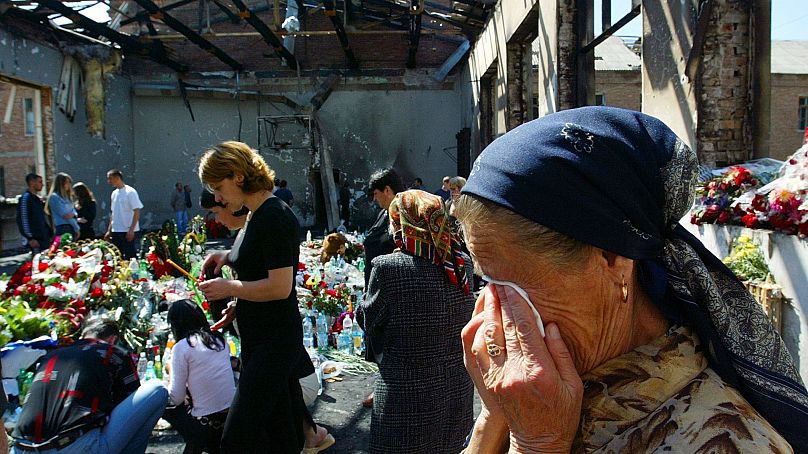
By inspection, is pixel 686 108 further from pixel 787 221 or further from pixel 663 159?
pixel 663 159

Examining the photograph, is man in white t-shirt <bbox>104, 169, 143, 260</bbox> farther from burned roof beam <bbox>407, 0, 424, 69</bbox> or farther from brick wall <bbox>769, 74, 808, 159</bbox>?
brick wall <bbox>769, 74, 808, 159</bbox>

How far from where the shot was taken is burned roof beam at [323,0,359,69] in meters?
14.1

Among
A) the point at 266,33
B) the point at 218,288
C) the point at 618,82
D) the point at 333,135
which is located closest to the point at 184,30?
the point at 266,33

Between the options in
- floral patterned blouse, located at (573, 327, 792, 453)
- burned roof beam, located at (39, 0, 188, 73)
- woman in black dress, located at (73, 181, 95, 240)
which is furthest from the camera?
burned roof beam, located at (39, 0, 188, 73)

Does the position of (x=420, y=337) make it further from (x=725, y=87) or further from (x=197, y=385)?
(x=725, y=87)

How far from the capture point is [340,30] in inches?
635

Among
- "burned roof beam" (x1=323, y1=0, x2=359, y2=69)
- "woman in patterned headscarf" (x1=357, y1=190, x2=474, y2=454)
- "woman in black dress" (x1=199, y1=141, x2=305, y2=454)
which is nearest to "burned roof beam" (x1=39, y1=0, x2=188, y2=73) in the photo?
"burned roof beam" (x1=323, y1=0, x2=359, y2=69)

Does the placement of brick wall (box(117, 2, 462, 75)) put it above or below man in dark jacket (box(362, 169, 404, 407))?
above

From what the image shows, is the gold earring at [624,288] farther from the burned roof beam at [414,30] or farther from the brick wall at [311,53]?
the brick wall at [311,53]

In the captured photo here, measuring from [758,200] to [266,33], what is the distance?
47.2ft

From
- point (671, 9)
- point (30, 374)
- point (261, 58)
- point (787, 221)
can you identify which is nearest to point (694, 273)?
point (787, 221)

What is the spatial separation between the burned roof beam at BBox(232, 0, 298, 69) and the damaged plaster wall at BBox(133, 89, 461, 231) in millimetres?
1397

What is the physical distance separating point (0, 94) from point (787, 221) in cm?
3733

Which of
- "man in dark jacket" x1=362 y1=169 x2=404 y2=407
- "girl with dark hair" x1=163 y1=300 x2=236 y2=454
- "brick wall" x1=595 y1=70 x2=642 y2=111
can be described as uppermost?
"brick wall" x1=595 y1=70 x2=642 y2=111
